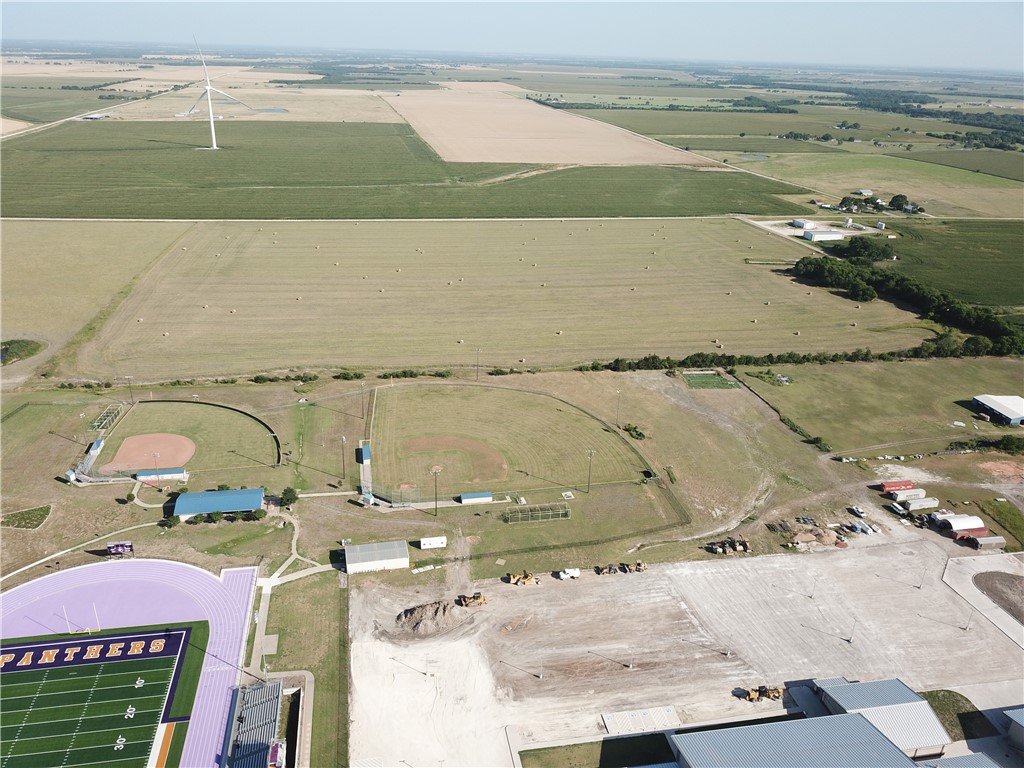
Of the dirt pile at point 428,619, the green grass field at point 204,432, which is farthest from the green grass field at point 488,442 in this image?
the dirt pile at point 428,619

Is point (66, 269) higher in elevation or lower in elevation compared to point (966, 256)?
lower

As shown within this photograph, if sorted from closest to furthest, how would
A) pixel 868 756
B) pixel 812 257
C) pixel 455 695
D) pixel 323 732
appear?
pixel 868 756, pixel 323 732, pixel 455 695, pixel 812 257

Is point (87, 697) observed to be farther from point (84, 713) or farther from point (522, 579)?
point (522, 579)

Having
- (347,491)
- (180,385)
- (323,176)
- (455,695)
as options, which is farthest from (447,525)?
(323,176)

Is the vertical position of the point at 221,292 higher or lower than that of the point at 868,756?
higher

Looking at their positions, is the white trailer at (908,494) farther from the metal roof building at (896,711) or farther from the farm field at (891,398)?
the metal roof building at (896,711)

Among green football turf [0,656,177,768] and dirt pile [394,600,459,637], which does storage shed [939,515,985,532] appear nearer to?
dirt pile [394,600,459,637]

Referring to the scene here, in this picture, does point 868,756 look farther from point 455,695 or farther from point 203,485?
point 203,485

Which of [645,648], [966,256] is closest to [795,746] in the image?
[645,648]
